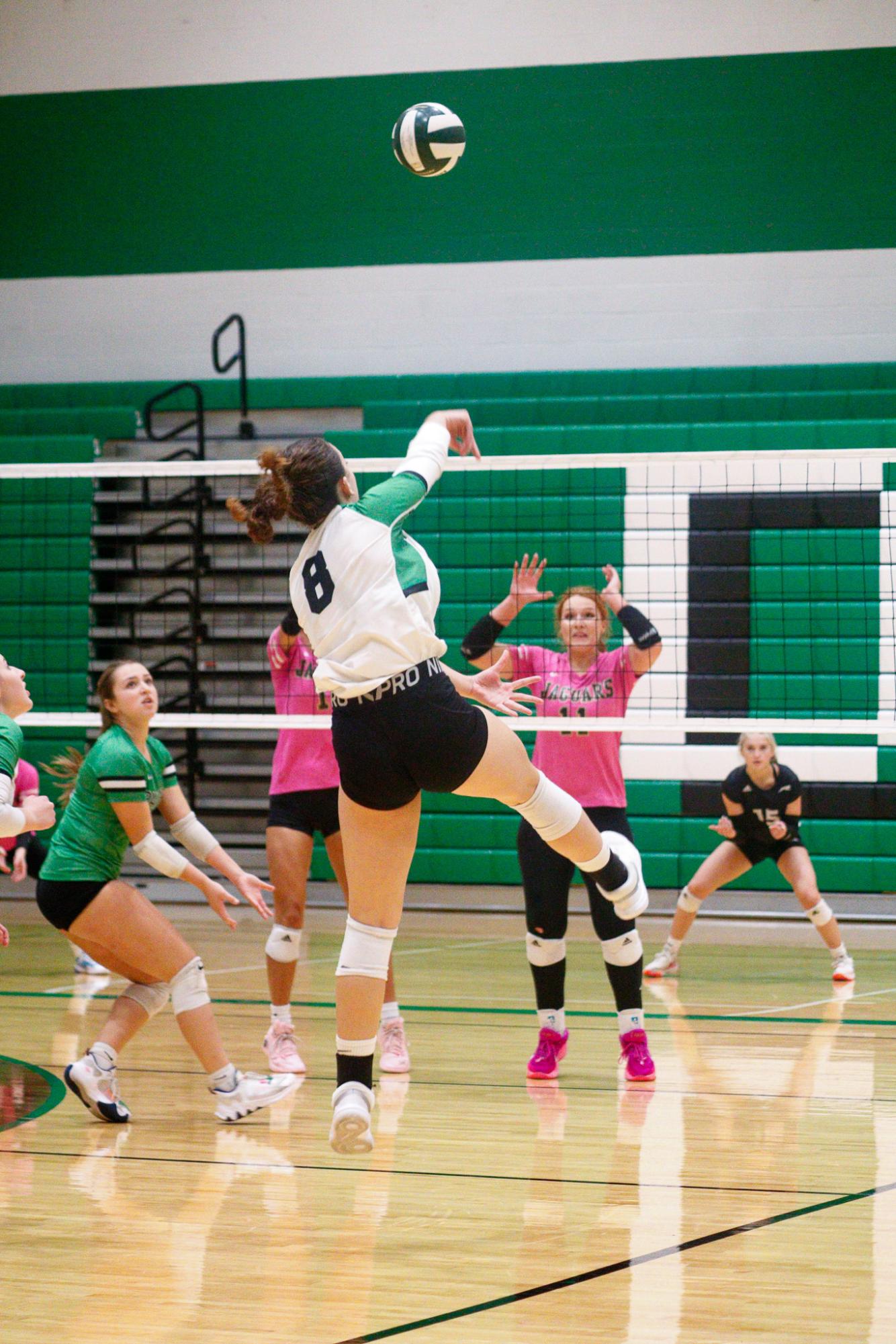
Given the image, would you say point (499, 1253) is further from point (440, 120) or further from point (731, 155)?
point (731, 155)

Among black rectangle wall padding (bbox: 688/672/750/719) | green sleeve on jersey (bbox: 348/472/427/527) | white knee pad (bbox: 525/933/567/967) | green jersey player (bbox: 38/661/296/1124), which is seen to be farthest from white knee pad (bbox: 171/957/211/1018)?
black rectangle wall padding (bbox: 688/672/750/719)

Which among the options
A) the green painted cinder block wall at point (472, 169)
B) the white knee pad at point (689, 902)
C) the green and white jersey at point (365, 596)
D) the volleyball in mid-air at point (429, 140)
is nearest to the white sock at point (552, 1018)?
the green and white jersey at point (365, 596)

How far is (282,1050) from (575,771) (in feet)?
4.56

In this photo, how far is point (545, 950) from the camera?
17.1 ft

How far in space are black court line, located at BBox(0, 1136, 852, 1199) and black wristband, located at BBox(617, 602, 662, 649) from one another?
1.97 meters

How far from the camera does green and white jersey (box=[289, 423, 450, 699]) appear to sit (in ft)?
11.7

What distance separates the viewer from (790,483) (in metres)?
9.73

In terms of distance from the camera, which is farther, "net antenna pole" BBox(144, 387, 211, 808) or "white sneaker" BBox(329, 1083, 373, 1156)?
"net antenna pole" BBox(144, 387, 211, 808)

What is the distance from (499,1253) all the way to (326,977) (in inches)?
172

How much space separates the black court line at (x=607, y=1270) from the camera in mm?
2908

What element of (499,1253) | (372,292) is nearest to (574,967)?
(499,1253)

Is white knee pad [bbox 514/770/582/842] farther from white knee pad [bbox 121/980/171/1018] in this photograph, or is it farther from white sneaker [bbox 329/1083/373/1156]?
white knee pad [bbox 121/980/171/1018]

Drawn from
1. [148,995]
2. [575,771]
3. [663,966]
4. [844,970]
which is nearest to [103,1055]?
[148,995]

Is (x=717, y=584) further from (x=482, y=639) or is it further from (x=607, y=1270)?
(x=607, y=1270)
